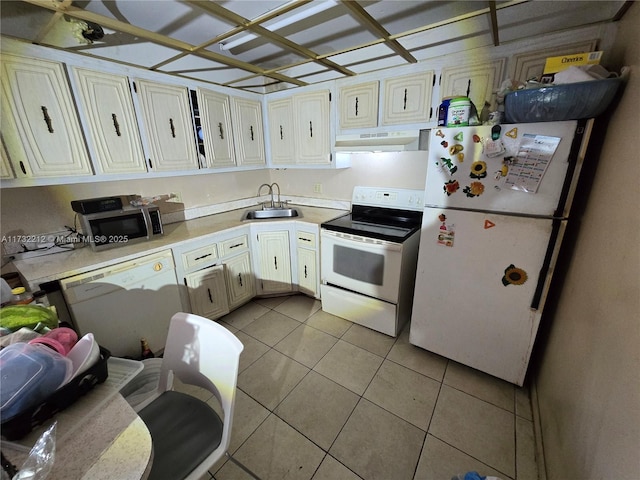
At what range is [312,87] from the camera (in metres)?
2.47

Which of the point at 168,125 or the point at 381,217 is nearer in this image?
the point at 168,125

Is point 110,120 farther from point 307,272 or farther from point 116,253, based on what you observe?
point 307,272

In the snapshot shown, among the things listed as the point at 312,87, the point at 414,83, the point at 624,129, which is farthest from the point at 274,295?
the point at 624,129

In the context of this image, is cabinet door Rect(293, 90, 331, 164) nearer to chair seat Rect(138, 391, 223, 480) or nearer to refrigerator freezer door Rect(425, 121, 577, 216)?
refrigerator freezer door Rect(425, 121, 577, 216)

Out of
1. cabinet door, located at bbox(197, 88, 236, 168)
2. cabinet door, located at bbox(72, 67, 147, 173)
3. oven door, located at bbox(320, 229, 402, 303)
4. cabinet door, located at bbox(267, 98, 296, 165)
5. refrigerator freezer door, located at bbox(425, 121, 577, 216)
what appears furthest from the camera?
cabinet door, located at bbox(267, 98, 296, 165)

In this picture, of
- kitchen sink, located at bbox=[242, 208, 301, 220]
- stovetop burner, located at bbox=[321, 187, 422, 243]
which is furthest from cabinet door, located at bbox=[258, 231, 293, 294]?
stovetop burner, located at bbox=[321, 187, 422, 243]

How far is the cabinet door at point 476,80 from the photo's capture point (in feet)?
5.65

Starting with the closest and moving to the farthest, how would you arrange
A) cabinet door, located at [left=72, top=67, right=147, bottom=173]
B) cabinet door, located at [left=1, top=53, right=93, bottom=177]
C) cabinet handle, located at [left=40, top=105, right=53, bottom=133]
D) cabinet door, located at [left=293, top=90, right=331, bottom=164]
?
cabinet door, located at [left=1, top=53, right=93, bottom=177] < cabinet handle, located at [left=40, top=105, right=53, bottom=133] < cabinet door, located at [left=72, top=67, right=147, bottom=173] < cabinet door, located at [left=293, top=90, right=331, bottom=164]

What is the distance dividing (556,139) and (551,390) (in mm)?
1316

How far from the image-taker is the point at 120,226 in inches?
73.3

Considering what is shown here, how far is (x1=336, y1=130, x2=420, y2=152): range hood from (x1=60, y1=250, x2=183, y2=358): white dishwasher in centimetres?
173

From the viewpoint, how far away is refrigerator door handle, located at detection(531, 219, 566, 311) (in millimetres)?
1349

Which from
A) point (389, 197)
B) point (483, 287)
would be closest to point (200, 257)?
point (389, 197)

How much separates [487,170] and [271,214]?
204 centimetres
